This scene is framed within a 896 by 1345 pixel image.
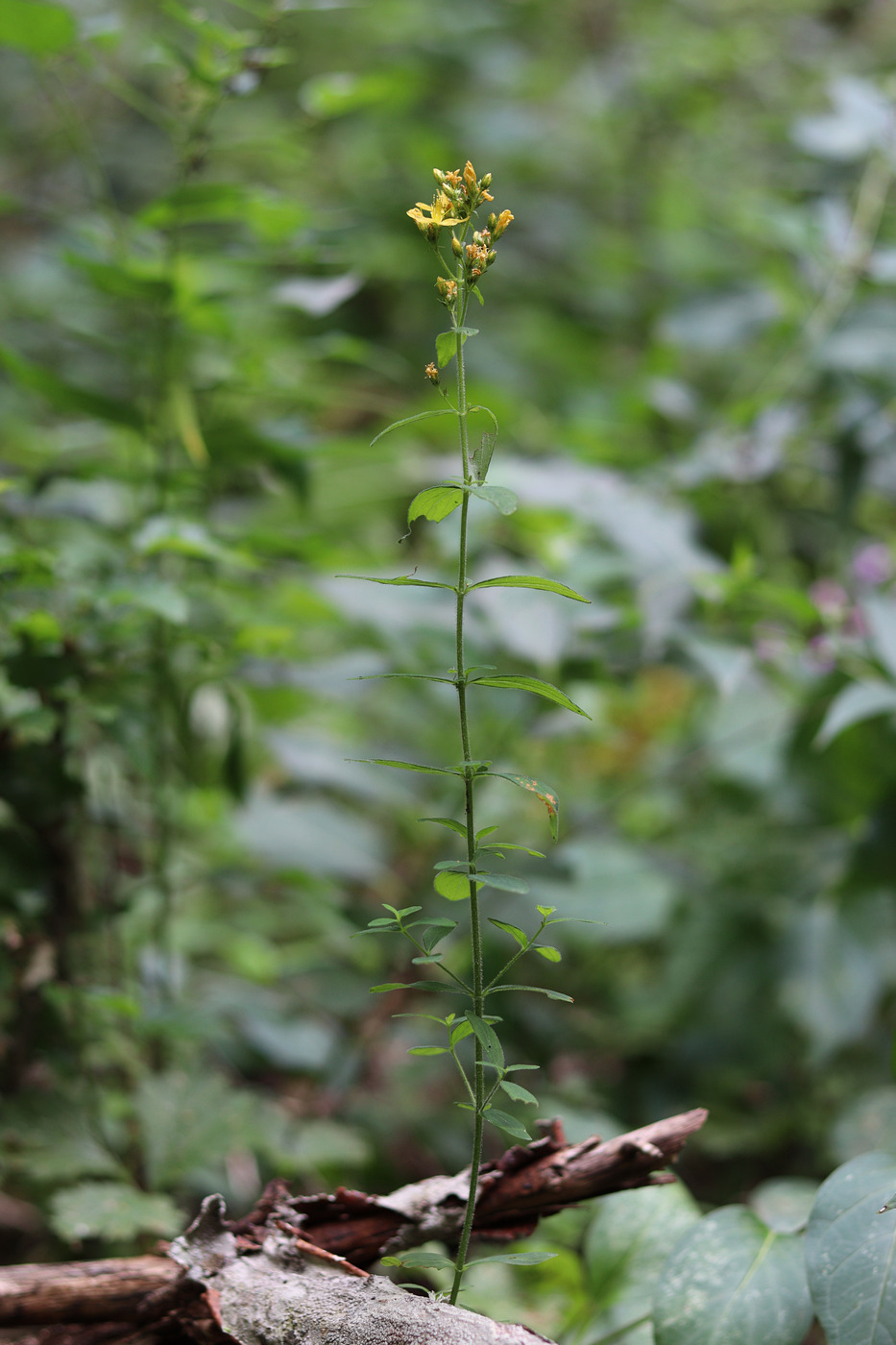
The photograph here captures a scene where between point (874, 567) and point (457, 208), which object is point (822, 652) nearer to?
point (874, 567)

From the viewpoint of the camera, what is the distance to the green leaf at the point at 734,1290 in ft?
1.73

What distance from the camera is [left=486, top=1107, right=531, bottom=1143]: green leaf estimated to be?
1.42ft

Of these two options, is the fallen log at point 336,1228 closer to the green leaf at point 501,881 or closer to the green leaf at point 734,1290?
the green leaf at point 734,1290

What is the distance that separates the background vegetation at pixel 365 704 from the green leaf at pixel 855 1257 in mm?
207

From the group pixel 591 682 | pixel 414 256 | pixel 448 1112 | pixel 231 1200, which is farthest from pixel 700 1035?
pixel 414 256

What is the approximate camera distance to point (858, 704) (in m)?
0.95

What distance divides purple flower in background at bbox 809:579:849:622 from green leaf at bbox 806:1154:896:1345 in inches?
22.5

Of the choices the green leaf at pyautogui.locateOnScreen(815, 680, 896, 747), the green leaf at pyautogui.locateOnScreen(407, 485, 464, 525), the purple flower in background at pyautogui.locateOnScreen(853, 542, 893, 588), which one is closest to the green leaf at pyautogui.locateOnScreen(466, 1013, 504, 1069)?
the green leaf at pyautogui.locateOnScreen(407, 485, 464, 525)

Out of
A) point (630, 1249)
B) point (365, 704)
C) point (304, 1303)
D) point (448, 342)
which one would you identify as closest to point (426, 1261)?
point (304, 1303)

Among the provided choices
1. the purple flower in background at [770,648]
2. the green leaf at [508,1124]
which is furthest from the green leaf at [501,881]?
the purple flower in background at [770,648]

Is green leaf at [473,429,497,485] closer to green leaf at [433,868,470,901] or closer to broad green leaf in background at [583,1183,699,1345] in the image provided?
green leaf at [433,868,470,901]

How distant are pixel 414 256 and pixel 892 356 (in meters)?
1.31

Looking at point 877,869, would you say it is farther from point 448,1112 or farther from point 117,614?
point 117,614

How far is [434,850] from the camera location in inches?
51.5
